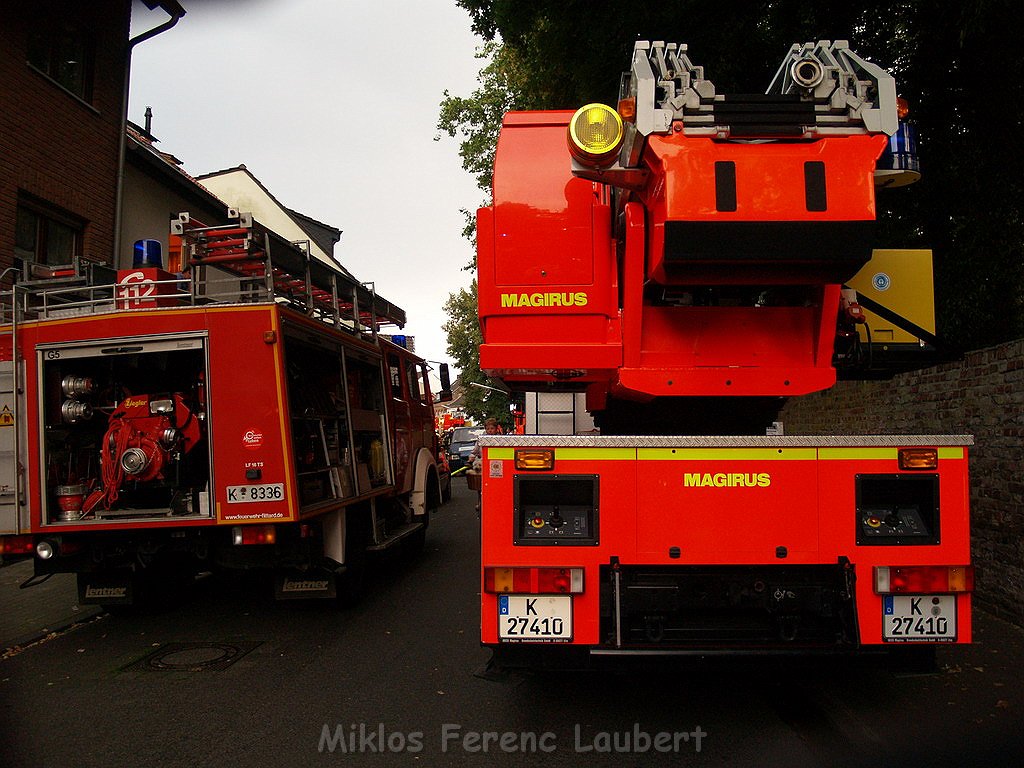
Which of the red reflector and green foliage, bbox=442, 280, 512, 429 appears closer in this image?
the red reflector

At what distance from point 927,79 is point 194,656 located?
29.6ft

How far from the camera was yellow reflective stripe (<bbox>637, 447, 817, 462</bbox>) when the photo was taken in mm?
3824

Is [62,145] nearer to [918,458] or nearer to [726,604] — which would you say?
[726,604]

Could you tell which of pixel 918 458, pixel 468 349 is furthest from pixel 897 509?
pixel 468 349

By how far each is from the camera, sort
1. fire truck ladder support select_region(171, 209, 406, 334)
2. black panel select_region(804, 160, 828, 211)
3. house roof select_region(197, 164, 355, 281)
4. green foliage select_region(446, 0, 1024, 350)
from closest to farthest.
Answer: black panel select_region(804, 160, 828, 211), fire truck ladder support select_region(171, 209, 406, 334), green foliage select_region(446, 0, 1024, 350), house roof select_region(197, 164, 355, 281)

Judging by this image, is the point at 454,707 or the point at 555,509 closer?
the point at 555,509

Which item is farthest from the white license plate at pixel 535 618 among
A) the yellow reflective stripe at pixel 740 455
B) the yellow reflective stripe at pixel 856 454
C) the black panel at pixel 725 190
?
the black panel at pixel 725 190

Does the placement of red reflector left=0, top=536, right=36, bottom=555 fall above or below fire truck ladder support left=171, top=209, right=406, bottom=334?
below

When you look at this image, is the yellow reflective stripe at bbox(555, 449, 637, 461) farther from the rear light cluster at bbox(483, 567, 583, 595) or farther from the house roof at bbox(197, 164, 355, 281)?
the house roof at bbox(197, 164, 355, 281)

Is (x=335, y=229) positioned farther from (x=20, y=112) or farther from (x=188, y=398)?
(x=188, y=398)

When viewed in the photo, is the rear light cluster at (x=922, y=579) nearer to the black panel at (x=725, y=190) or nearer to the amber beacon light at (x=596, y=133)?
the black panel at (x=725, y=190)

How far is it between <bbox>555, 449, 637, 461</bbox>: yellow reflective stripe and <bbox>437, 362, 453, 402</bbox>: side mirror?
7.75m

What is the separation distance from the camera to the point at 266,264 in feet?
21.2

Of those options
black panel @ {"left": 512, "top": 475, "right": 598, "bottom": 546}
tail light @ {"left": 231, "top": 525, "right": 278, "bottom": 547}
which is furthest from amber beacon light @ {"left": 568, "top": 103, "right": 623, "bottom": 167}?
tail light @ {"left": 231, "top": 525, "right": 278, "bottom": 547}
